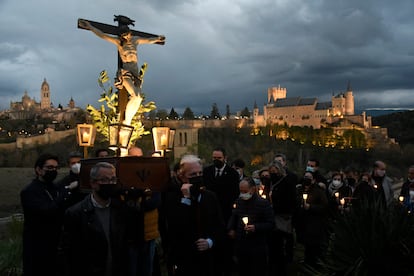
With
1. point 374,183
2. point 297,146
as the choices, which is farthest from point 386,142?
point 374,183

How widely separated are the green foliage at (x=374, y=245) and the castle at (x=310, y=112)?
348 ft

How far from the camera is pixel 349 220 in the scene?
5.64 meters

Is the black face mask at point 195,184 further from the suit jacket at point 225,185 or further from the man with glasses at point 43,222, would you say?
the suit jacket at point 225,185

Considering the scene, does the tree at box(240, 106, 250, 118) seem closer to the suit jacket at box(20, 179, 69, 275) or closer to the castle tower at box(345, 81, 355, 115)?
the castle tower at box(345, 81, 355, 115)

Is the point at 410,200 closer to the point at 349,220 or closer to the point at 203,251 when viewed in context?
the point at 349,220

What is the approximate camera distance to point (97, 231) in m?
3.89

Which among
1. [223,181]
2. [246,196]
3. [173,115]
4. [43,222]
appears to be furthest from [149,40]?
[173,115]

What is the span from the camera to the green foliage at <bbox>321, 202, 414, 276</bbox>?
515 centimetres

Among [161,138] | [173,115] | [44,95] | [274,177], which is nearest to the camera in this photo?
[274,177]

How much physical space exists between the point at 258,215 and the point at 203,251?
139 cm

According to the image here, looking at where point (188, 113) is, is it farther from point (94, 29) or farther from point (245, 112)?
point (94, 29)

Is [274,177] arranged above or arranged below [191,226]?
above

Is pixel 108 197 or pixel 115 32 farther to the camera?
pixel 115 32

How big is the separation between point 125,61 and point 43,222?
15.8 ft
